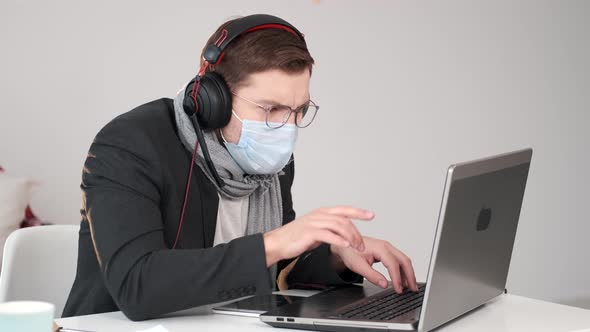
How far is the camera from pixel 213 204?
1690mm

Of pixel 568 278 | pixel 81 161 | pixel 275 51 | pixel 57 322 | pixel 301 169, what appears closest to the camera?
pixel 57 322

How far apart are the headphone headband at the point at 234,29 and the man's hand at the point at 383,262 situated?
0.44 metres

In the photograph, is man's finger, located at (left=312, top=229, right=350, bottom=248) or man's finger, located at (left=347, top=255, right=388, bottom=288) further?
man's finger, located at (left=347, top=255, right=388, bottom=288)

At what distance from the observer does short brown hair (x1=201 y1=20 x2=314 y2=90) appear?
1.61 m

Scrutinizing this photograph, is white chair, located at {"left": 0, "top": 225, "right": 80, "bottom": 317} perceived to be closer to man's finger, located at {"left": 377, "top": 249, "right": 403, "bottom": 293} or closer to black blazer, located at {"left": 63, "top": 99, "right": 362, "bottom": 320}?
black blazer, located at {"left": 63, "top": 99, "right": 362, "bottom": 320}

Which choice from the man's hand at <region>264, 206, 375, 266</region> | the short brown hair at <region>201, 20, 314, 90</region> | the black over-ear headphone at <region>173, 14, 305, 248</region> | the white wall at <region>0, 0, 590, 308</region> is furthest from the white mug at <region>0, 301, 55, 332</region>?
the white wall at <region>0, 0, 590, 308</region>

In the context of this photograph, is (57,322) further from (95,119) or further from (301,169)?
(301,169)

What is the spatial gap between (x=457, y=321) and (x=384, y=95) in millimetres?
2285

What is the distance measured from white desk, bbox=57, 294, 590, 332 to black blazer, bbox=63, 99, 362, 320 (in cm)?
3

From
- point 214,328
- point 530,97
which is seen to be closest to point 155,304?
point 214,328

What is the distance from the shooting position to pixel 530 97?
396 centimetres

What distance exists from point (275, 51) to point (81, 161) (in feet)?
5.05

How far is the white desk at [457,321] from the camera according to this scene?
1.33 meters

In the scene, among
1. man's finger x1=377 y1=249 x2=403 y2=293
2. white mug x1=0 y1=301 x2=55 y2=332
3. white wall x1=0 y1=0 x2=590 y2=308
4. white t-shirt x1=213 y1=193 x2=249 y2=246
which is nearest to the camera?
white mug x1=0 y1=301 x2=55 y2=332
